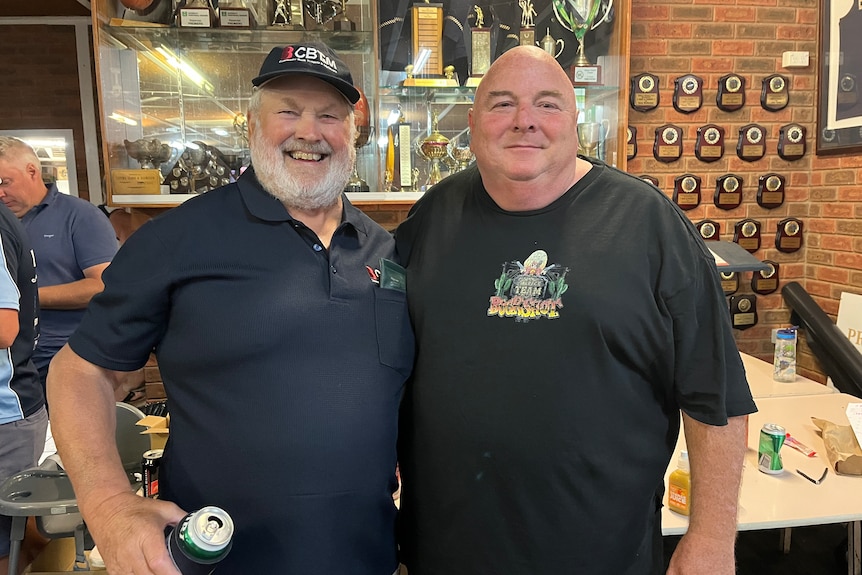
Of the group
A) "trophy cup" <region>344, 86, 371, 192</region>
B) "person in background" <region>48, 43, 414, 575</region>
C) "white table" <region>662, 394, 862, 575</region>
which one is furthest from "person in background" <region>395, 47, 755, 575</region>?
"trophy cup" <region>344, 86, 371, 192</region>

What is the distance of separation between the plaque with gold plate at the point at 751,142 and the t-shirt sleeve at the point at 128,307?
3.31 m

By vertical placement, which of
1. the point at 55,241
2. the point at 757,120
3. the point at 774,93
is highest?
the point at 774,93

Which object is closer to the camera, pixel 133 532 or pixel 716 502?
pixel 133 532

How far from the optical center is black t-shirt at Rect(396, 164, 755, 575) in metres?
1.21

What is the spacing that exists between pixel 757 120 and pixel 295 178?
314 centimetres

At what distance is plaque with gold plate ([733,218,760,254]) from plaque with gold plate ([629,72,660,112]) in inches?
34.6

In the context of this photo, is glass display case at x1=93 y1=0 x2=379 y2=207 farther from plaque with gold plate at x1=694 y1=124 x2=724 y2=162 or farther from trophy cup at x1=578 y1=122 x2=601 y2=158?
plaque with gold plate at x1=694 y1=124 x2=724 y2=162

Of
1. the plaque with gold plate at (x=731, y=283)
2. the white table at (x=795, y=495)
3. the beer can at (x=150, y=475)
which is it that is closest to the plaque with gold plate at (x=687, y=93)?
the plaque with gold plate at (x=731, y=283)

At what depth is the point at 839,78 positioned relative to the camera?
324cm

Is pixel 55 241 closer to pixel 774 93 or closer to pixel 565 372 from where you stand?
pixel 565 372

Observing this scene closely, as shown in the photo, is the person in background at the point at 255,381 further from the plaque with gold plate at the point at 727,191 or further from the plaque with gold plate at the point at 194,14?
the plaque with gold plate at the point at 727,191

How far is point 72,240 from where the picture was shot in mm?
2797

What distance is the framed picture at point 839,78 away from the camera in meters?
3.11

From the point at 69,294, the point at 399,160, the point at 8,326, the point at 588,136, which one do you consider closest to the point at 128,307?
the point at 8,326
